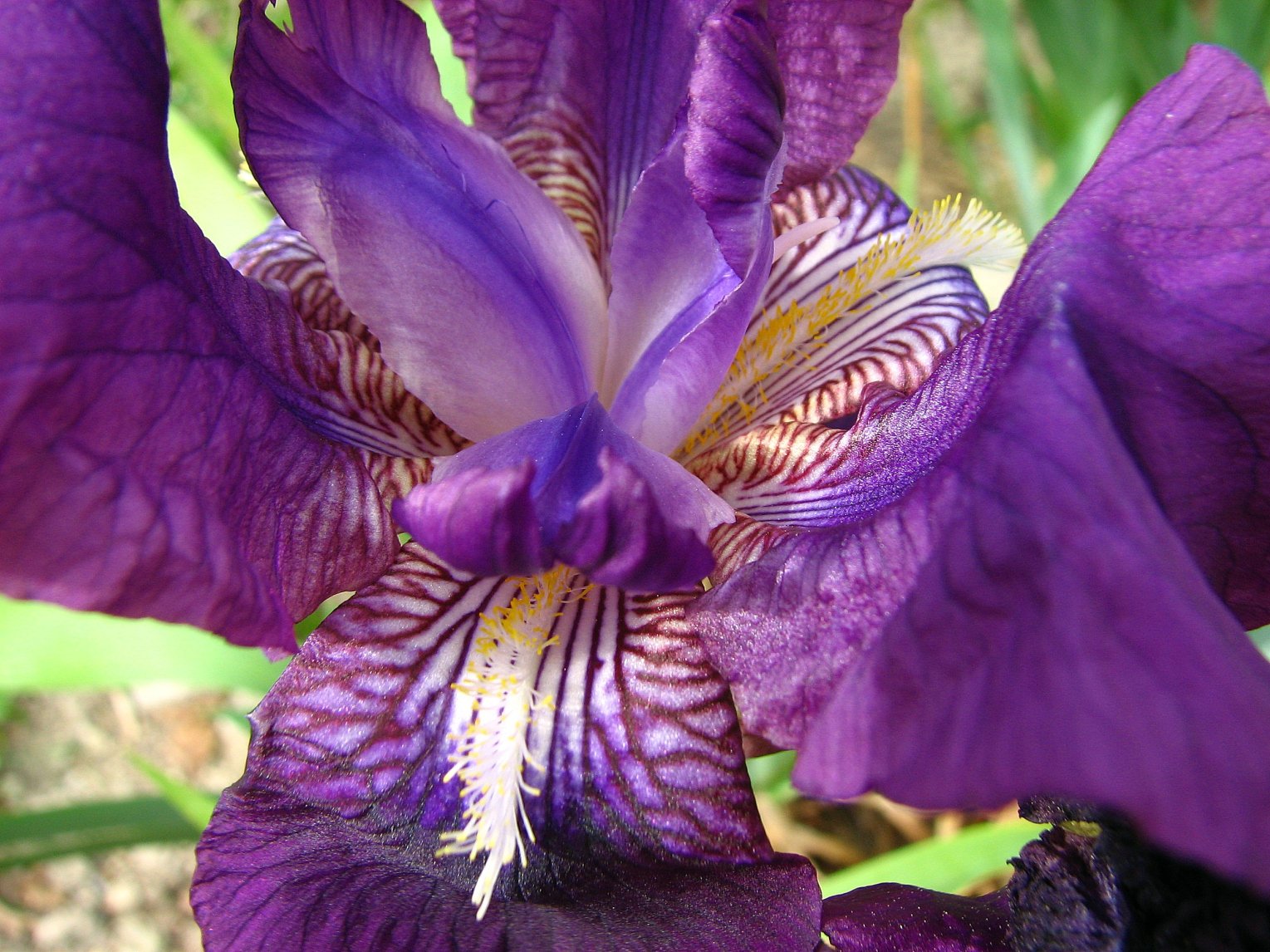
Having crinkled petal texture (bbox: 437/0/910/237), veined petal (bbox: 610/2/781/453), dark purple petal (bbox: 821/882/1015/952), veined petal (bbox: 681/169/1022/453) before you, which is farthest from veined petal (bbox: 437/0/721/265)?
dark purple petal (bbox: 821/882/1015/952)

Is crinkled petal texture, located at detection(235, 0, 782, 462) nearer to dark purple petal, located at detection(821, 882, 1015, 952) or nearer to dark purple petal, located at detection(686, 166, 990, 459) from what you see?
dark purple petal, located at detection(686, 166, 990, 459)

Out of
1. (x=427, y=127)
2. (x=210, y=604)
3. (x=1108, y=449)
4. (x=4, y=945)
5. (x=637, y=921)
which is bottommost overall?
(x=4, y=945)

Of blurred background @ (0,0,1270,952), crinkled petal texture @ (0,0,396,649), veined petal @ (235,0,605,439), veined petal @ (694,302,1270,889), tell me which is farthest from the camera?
blurred background @ (0,0,1270,952)

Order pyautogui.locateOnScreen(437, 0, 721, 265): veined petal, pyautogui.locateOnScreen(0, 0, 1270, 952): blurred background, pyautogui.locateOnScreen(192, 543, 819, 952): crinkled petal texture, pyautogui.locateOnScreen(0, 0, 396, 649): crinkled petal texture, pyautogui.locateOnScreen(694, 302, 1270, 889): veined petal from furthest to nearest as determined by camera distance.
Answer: pyautogui.locateOnScreen(0, 0, 1270, 952): blurred background
pyautogui.locateOnScreen(437, 0, 721, 265): veined petal
pyautogui.locateOnScreen(192, 543, 819, 952): crinkled petal texture
pyautogui.locateOnScreen(0, 0, 396, 649): crinkled petal texture
pyautogui.locateOnScreen(694, 302, 1270, 889): veined petal

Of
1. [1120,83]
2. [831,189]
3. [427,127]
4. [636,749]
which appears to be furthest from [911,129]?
[636,749]

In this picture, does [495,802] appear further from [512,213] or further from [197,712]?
[197,712]

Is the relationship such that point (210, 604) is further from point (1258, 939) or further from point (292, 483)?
point (1258, 939)

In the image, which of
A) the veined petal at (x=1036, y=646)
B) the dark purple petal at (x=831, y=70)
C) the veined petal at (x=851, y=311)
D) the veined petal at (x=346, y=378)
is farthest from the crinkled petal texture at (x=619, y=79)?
the veined petal at (x=1036, y=646)
